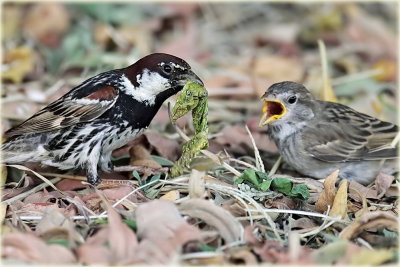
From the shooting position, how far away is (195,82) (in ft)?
16.9

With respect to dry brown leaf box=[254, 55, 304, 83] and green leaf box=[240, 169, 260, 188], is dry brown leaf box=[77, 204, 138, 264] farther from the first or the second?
dry brown leaf box=[254, 55, 304, 83]

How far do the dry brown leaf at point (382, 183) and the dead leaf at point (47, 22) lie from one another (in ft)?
15.3

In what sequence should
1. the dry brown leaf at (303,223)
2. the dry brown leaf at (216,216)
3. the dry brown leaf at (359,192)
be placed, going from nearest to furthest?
1. the dry brown leaf at (216,216)
2. the dry brown leaf at (303,223)
3. the dry brown leaf at (359,192)

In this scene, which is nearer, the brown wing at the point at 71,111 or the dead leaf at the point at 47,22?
the brown wing at the point at 71,111

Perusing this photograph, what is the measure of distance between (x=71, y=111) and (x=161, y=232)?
1.70m

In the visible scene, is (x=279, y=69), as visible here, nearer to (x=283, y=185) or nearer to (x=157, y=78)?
(x=157, y=78)

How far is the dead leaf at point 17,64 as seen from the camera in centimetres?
717

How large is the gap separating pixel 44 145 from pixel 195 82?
1242 mm

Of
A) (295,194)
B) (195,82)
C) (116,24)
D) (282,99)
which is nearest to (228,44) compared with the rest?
(116,24)

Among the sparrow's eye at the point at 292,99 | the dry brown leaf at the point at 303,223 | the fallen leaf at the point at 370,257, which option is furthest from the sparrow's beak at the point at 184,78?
the fallen leaf at the point at 370,257

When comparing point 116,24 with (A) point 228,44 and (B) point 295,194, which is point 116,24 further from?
(B) point 295,194

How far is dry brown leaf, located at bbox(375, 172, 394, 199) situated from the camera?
5.27 m

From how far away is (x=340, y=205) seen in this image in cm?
453

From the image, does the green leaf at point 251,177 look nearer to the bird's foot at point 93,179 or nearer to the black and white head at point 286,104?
the black and white head at point 286,104
